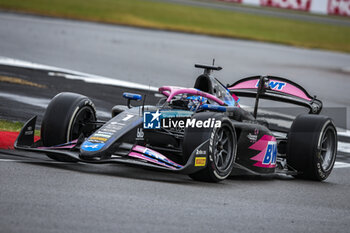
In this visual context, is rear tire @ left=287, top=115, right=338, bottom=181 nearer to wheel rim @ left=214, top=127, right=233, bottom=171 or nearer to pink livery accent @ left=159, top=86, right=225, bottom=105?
Result: pink livery accent @ left=159, top=86, right=225, bottom=105

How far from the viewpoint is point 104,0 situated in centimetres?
4200

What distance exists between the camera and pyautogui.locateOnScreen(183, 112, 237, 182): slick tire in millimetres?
7773

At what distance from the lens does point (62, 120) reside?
8109 mm

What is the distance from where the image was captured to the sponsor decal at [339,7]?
1644 inches

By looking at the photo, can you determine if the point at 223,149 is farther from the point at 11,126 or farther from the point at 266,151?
the point at 11,126

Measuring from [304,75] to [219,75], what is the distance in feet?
12.4

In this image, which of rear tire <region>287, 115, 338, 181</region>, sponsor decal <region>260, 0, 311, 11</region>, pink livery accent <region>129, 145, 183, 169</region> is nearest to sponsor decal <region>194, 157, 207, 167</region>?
pink livery accent <region>129, 145, 183, 169</region>

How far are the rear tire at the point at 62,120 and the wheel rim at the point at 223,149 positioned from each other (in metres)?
1.62

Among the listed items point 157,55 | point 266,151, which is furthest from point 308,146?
point 157,55

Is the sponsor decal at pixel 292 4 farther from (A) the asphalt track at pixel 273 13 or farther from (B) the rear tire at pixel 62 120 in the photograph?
(B) the rear tire at pixel 62 120

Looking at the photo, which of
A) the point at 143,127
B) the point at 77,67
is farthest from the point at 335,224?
the point at 77,67

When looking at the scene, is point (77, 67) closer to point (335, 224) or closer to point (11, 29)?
point (11, 29)

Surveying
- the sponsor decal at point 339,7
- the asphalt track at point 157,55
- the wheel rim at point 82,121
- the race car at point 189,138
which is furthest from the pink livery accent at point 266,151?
the sponsor decal at point 339,7

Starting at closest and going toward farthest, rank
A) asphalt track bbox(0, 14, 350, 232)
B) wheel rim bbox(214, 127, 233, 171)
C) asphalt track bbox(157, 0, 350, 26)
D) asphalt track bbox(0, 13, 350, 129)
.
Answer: asphalt track bbox(0, 14, 350, 232) → wheel rim bbox(214, 127, 233, 171) → asphalt track bbox(0, 13, 350, 129) → asphalt track bbox(157, 0, 350, 26)
